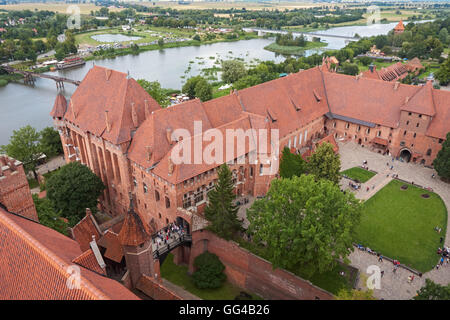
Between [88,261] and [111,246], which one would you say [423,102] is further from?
[88,261]

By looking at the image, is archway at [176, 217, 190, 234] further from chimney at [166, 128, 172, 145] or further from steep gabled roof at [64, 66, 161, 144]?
steep gabled roof at [64, 66, 161, 144]

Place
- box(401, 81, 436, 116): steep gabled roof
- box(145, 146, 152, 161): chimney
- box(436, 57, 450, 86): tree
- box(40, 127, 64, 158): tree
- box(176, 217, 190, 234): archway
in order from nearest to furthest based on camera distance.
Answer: box(176, 217, 190, 234): archway → box(145, 146, 152, 161): chimney → box(401, 81, 436, 116): steep gabled roof → box(40, 127, 64, 158): tree → box(436, 57, 450, 86): tree

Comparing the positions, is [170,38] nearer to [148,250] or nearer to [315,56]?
[315,56]

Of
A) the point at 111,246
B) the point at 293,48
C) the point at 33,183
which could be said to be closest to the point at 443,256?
the point at 111,246

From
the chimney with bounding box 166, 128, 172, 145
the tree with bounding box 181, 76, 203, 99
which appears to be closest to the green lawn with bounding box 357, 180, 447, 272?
Answer: the chimney with bounding box 166, 128, 172, 145

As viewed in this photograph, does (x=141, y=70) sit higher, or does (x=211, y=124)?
(x=211, y=124)

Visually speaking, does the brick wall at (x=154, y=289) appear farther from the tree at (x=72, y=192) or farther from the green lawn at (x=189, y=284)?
the tree at (x=72, y=192)
